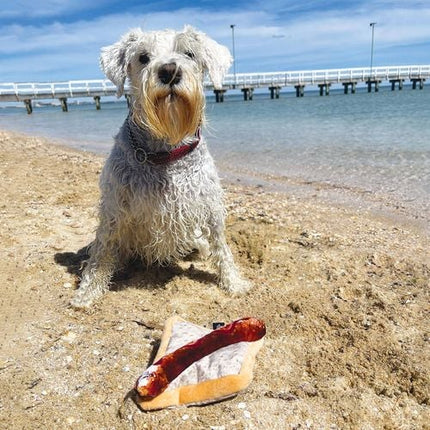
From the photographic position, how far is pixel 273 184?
9477 mm

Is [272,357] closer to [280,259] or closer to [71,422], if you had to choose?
[71,422]

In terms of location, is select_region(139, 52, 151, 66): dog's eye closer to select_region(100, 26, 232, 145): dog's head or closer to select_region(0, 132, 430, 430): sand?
select_region(100, 26, 232, 145): dog's head

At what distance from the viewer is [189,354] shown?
2770 mm

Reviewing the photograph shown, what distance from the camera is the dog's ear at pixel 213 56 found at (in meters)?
3.65

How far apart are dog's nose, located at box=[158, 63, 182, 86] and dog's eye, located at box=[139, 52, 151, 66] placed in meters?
0.37

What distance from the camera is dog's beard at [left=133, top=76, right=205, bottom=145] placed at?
326 centimetres

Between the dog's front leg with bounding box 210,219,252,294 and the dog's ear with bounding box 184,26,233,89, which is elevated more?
the dog's ear with bounding box 184,26,233,89

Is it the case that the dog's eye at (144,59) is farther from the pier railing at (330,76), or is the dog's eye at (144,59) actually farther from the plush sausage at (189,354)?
the pier railing at (330,76)

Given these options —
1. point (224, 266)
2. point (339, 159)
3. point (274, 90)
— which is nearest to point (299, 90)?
point (274, 90)

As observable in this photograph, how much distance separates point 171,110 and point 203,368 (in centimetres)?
183

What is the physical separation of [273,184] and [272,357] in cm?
663

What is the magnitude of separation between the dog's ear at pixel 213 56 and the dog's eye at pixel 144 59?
390mm

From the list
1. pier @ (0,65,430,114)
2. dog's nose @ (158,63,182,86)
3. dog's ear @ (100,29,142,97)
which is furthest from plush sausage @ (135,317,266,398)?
pier @ (0,65,430,114)

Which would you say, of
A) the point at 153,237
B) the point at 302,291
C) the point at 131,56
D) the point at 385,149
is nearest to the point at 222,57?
the point at 131,56
